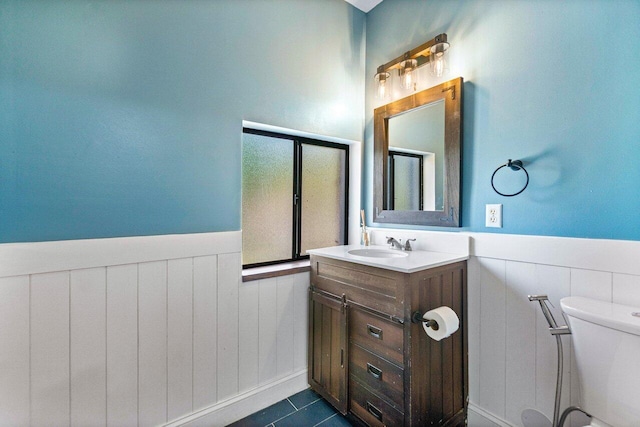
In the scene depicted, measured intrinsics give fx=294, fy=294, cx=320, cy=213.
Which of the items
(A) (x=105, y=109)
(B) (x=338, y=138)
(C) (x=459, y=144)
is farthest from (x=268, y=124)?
(C) (x=459, y=144)

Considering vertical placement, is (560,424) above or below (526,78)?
below

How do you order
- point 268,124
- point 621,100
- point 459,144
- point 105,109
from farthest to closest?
point 268,124
point 459,144
point 105,109
point 621,100

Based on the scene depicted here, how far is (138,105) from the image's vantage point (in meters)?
1.33

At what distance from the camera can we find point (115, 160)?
50.3 inches

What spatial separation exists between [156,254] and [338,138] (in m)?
1.36

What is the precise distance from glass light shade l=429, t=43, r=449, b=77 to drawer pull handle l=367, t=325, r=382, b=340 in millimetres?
1456

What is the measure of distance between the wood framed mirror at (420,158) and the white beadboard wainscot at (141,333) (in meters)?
0.88

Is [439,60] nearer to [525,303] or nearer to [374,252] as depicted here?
[374,252]

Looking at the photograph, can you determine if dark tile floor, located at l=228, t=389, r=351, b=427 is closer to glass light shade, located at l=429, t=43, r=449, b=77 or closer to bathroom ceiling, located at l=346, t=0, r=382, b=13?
glass light shade, located at l=429, t=43, r=449, b=77

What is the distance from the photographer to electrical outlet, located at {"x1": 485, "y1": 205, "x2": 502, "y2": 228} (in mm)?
1465

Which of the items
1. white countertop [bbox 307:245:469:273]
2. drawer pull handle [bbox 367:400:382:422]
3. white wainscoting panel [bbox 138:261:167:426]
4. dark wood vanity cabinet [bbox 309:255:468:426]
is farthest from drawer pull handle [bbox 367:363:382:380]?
white wainscoting panel [bbox 138:261:167:426]

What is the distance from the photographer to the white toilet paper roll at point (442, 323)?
125 cm

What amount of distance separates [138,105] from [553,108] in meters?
1.85

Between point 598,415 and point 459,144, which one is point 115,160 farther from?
point 598,415
